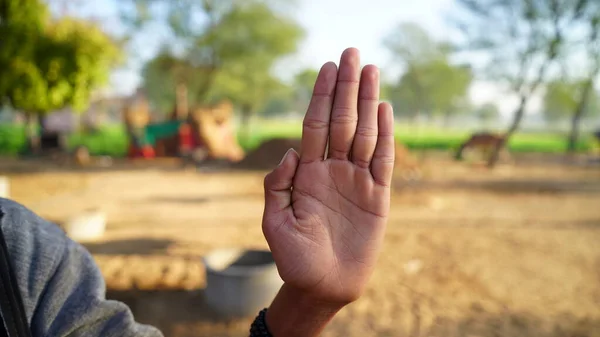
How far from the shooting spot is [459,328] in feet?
11.7

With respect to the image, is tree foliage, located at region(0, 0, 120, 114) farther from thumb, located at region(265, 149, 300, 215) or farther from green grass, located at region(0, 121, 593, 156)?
thumb, located at region(265, 149, 300, 215)

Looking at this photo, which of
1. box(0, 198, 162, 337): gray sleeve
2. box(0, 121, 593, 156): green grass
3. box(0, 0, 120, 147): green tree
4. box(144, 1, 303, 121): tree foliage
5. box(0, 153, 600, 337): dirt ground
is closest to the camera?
box(0, 198, 162, 337): gray sleeve

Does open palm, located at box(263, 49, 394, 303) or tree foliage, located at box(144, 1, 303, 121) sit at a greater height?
tree foliage, located at box(144, 1, 303, 121)

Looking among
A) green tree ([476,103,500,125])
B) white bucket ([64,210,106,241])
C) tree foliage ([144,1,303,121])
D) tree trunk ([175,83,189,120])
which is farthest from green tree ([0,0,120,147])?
green tree ([476,103,500,125])

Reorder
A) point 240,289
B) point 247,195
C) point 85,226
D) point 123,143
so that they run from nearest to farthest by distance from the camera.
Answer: point 240,289, point 85,226, point 247,195, point 123,143

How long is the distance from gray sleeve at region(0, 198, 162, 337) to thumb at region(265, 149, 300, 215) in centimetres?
52

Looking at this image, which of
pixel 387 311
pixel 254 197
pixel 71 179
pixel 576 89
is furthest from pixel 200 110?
pixel 576 89

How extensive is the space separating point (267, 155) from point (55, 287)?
15078 mm

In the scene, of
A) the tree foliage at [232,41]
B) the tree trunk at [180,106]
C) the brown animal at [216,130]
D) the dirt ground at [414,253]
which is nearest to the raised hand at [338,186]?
the dirt ground at [414,253]

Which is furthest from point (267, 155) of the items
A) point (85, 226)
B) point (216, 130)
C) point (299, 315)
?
point (299, 315)

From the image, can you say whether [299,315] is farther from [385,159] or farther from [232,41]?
[232,41]

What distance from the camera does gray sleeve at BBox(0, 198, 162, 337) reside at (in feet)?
3.33

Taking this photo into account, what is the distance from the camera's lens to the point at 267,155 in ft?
52.9

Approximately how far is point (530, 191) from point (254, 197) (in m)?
Answer: 8.10
